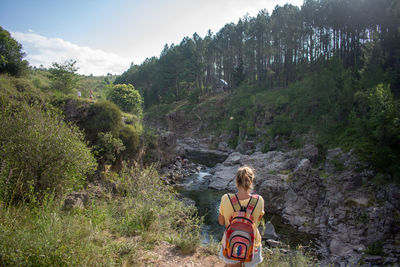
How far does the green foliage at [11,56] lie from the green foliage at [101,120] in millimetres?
6947

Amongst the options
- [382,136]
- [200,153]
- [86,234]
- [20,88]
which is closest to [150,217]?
[86,234]

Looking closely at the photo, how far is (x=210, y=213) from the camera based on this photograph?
17984 millimetres

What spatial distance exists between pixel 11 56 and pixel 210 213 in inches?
870

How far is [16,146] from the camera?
7.33 meters

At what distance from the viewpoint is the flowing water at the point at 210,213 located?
14228 mm

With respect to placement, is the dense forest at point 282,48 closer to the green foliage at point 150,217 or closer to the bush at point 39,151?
the green foliage at point 150,217

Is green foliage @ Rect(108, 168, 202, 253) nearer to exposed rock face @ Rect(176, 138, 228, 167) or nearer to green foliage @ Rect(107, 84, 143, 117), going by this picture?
green foliage @ Rect(107, 84, 143, 117)

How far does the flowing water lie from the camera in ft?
46.7

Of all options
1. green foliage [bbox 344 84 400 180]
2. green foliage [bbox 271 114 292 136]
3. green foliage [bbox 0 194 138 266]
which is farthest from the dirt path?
green foliage [bbox 271 114 292 136]

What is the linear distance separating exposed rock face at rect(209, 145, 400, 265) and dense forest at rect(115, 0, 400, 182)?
2089 millimetres

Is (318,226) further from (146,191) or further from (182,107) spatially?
(182,107)

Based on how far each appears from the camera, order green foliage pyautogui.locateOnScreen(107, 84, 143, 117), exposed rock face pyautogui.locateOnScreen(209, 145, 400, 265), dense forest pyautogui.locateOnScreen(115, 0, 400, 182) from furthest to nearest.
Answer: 1. green foliage pyautogui.locateOnScreen(107, 84, 143, 117)
2. dense forest pyautogui.locateOnScreen(115, 0, 400, 182)
3. exposed rock face pyautogui.locateOnScreen(209, 145, 400, 265)

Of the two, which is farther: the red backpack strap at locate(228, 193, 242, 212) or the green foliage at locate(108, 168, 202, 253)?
the green foliage at locate(108, 168, 202, 253)

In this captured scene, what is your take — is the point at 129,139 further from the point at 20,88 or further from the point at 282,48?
the point at 282,48
